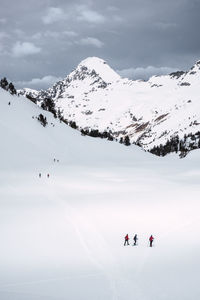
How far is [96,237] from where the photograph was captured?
2711cm

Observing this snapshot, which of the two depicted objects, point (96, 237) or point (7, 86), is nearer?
point (96, 237)

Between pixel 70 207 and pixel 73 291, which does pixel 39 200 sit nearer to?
pixel 70 207

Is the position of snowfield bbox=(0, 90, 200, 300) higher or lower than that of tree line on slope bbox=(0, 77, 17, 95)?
lower

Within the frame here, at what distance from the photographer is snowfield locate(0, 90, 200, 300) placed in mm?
18312

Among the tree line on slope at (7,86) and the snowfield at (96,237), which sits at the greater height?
the tree line on slope at (7,86)

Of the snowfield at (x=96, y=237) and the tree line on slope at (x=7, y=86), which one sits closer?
the snowfield at (x=96, y=237)

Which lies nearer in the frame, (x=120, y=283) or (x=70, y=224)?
(x=120, y=283)

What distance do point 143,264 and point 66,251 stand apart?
576 centimetres

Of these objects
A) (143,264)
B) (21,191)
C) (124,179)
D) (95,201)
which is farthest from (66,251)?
(124,179)

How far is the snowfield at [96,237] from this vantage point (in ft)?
60.1

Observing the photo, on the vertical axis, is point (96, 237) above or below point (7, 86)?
below

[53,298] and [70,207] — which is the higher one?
[70,207]

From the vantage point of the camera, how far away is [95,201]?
40.5m

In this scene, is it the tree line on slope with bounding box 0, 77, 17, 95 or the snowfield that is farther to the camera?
the tree line on slope with bounding box 0, 77, 17, 95
